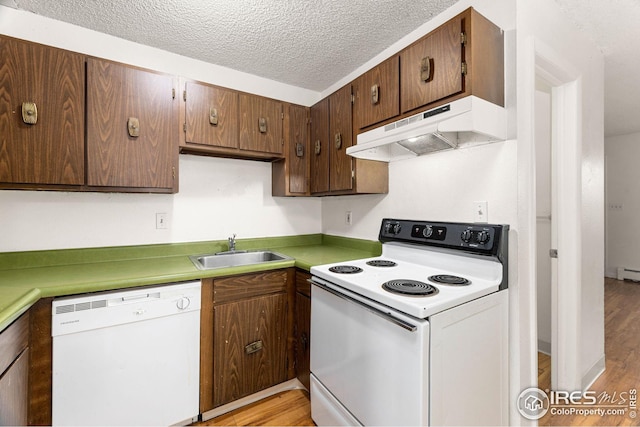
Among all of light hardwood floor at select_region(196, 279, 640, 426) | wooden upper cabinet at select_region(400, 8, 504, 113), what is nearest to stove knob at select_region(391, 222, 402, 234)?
wooden upper cabinet at select_region(400, 8, 504, 113)

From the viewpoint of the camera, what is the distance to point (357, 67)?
2.31m

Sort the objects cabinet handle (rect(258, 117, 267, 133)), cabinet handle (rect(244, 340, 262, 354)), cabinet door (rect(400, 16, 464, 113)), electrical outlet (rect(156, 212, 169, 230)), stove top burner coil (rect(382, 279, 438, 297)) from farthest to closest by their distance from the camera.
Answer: cabinet handle (rect(258, 117, 267, 133))
electrical outlet (rect(156, 212, 169, 230))
cabinet handle (rect(244, 340, 262, 354))
cabinet door (rect(400, 16, 464, 113))
stove top burner coil (rect(382, 279, 438, 297))

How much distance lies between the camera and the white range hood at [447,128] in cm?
120

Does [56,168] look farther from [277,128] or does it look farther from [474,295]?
[474,295]

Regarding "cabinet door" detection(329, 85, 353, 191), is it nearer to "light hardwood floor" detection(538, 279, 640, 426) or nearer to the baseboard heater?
"light hardwood floor" detection(538, 279, 640, 426)

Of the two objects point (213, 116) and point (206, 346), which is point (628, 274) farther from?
point (213, 116)

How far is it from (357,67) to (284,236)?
1571 mm

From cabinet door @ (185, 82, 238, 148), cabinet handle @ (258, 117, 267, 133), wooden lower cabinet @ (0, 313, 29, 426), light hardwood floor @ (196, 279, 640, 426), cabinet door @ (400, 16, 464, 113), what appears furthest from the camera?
cabinet handle @ (258, 117, 267, 133)

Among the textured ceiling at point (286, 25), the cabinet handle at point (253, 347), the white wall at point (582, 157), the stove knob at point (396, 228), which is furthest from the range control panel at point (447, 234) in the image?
the textured ceiling at point (286, 25)

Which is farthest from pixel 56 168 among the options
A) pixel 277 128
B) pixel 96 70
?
pixel 277 128

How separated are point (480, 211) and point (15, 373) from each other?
2.13 metres

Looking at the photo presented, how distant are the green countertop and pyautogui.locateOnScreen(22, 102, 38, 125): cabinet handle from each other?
769 mm

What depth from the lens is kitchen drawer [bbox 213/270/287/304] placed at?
164 cm

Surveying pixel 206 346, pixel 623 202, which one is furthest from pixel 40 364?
pixel 623 202
